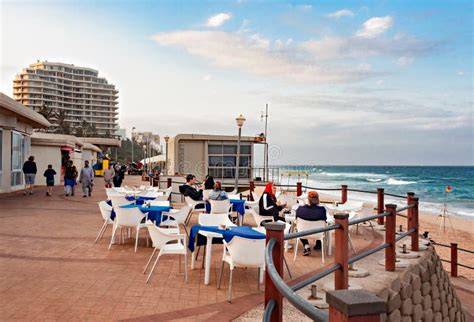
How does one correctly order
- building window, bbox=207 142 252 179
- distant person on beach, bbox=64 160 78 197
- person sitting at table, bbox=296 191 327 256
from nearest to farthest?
person sitting at table, bbox=296 191 327 256, distant person on beach, bbox=64 160 78 197, building window, bbox=207 142 252 179

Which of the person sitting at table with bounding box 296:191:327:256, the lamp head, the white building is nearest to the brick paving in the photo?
the person sitting at table with bounding box 296:191:327:256

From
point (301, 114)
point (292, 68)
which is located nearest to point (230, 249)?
point (292, 68)

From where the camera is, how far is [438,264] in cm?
750

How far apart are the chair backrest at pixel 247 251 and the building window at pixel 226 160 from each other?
17.8m

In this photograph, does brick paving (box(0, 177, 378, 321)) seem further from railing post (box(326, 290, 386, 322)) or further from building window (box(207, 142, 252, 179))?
building window (box(207, 142, 252, 179))

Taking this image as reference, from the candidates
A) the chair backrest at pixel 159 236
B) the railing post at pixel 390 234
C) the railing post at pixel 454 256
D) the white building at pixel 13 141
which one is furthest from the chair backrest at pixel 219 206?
the white building at pixel 13 141

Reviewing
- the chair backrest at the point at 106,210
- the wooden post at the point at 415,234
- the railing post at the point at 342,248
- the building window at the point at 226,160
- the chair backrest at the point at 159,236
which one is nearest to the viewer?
the railing post at the point at 342,248

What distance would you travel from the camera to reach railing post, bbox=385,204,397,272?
19.8 ft

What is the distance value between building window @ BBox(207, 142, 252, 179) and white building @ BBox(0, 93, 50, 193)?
8.64 metres

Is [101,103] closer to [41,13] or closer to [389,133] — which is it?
[389,133]

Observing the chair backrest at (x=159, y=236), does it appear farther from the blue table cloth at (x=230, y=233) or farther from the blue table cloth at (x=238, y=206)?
the blue table cloth at (x=238, y=206)

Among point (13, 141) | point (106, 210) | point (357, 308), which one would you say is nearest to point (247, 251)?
point (357, 308)

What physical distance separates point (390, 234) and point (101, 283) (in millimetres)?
3992

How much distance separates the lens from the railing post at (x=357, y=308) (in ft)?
4.78
